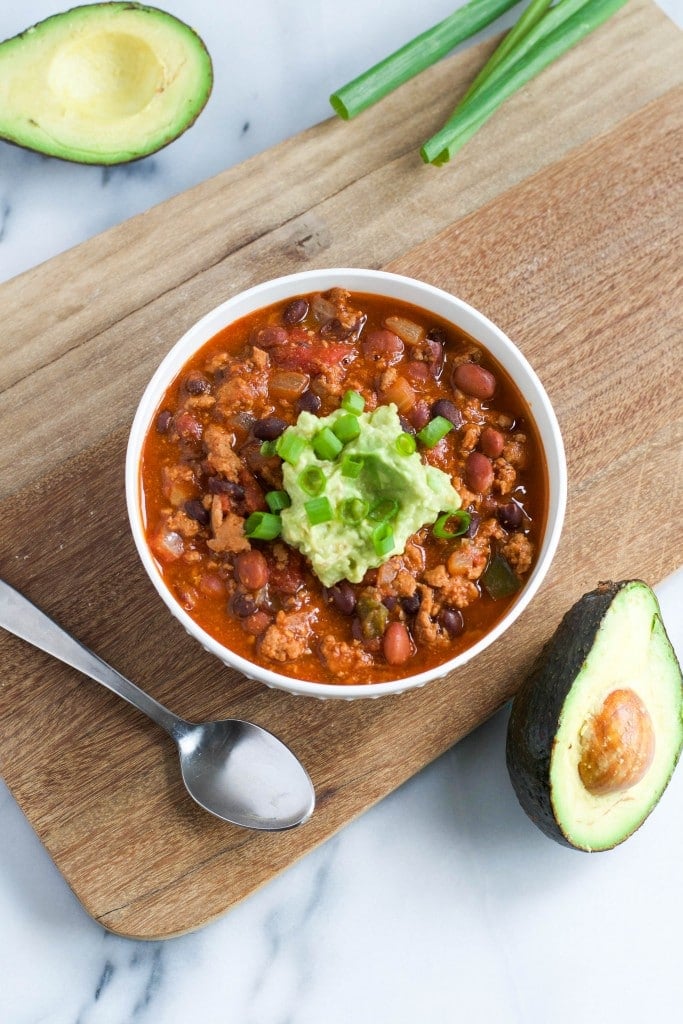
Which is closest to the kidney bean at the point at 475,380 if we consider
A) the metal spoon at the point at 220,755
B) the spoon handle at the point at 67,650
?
the metal spoon at the point at 220,755

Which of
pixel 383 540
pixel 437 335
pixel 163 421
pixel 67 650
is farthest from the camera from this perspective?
pixel 67 650

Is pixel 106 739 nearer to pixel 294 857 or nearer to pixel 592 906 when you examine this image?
pixel 294 857

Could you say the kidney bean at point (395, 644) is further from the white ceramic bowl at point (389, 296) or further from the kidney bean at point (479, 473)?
the kidney bean at point (479, 473)

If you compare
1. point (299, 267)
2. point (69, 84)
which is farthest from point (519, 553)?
point (69, 84)

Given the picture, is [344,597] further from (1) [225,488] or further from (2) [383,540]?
(1) [225,488]

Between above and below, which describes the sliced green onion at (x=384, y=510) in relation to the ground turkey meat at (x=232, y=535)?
below

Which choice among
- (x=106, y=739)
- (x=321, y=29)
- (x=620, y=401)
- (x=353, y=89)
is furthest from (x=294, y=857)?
(x=321, y=29)
